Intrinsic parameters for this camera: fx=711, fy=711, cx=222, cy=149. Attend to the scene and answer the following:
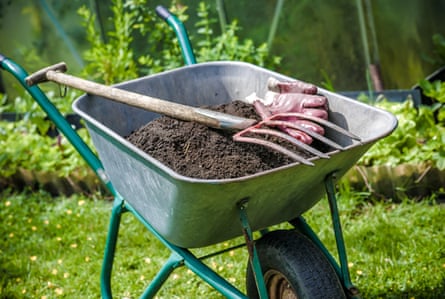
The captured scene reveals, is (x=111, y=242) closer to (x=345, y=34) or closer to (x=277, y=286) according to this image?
(x=277, y=286)

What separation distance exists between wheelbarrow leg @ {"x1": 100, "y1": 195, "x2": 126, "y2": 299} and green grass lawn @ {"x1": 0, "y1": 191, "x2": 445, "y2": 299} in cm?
32

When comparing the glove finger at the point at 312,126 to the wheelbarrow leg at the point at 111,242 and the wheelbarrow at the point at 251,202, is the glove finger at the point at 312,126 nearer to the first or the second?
the wheelbarrow at the point at 251,202

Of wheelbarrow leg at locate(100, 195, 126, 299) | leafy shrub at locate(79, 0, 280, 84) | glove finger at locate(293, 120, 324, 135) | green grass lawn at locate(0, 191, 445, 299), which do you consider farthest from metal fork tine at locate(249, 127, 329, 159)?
leafy shrub at locate(79, 0, 280, 84)

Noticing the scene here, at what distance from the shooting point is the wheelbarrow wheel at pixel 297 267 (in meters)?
2.09

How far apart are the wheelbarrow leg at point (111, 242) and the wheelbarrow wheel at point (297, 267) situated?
565 mm

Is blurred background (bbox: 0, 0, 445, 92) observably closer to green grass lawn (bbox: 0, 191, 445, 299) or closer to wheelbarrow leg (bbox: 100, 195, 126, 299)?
green grass lawn (bbox: 0, 191, 445, 299)

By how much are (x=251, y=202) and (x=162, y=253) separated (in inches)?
59.1

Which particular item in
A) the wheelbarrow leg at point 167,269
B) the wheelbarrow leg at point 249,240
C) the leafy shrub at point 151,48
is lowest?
the wheelbarrow leg at point 167,269

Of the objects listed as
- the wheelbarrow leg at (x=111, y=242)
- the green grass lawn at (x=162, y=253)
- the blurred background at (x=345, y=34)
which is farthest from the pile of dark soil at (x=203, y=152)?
the blurred background at (x=345, y=34)

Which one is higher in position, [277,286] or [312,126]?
[312,126]

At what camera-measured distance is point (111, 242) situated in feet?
8.60

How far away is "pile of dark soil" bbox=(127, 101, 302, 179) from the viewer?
2.03 m

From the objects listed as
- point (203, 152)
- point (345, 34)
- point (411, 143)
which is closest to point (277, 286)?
point (203, 152)

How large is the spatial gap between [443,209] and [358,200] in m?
0.42
